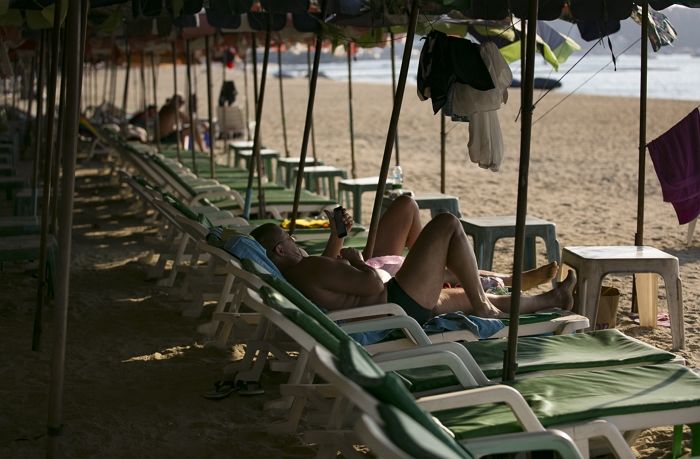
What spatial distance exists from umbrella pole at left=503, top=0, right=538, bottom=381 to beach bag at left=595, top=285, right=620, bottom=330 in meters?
2.01

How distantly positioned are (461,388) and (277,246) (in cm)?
157

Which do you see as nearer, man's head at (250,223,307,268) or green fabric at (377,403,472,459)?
green fabric at (377,403,472,459)

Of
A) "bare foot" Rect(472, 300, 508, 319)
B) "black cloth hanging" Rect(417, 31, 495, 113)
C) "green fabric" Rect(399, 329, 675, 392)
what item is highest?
"black cloth hanging" Rect(417, 31, 495, 113)

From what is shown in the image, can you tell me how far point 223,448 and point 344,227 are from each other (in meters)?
1.55

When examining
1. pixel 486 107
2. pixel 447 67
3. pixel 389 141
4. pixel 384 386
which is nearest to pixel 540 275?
pixel 486 107

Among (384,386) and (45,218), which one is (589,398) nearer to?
(384,386)

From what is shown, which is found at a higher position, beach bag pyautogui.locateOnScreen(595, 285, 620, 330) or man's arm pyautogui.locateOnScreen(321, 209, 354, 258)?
man's arm pyautogui.locateOnScreen(321, 209, 354, 258)

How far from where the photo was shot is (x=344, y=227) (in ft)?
16.9

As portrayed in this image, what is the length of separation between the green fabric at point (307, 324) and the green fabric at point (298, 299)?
0.92 ft

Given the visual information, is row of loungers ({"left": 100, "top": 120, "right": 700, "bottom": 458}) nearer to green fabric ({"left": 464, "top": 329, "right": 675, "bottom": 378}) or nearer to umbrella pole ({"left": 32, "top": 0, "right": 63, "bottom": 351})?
green fabric ({"left": 464, "top": 329, "right": 675, "bottom": 378})

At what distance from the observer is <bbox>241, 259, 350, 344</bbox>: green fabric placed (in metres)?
3.40

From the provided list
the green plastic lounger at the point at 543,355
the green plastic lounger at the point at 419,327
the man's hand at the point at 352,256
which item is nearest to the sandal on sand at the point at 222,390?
the green plastic lounger at the point at 419,327

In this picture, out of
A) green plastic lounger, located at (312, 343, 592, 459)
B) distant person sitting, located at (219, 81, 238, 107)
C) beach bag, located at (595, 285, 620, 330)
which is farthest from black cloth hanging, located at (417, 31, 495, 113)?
distant person sitting, located at (219, 81, 238, 107)

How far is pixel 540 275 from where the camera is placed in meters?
5.34
